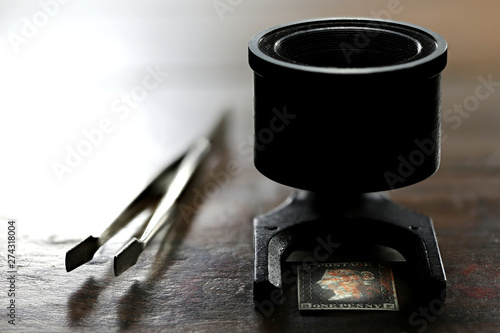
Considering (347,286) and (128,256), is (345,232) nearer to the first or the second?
(347,286)

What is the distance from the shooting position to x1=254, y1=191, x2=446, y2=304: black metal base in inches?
34.9

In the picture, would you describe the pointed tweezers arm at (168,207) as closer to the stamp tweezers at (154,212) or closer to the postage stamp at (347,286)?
the stamp tweezers at (154,212)

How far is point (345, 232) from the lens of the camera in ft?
3.27

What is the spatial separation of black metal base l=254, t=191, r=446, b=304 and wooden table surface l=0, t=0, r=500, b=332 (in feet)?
0.10

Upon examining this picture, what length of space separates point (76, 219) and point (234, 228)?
201 mm

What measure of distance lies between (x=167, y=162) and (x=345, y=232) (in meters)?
0.33

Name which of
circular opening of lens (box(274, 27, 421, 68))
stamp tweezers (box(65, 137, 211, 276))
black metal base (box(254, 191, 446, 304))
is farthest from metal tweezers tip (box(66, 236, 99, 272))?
circular opening of lens (box(274, 27, 421, 68))

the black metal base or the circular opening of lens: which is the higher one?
the circular opening of lens

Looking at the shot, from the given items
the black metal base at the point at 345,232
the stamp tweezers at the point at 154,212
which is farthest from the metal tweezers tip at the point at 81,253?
the black metal base at the point at 345,232

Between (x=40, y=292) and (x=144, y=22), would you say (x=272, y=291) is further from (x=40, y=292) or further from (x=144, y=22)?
(x=144, y=22)

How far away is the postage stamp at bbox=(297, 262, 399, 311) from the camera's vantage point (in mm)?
867

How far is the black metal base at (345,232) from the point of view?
0.89 meters

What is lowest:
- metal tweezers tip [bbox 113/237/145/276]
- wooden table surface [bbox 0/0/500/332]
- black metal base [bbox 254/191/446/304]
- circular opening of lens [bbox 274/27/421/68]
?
wooden table surface [bbox 0/0/500/332]

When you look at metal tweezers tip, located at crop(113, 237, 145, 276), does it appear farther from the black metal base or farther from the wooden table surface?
the black metal base
